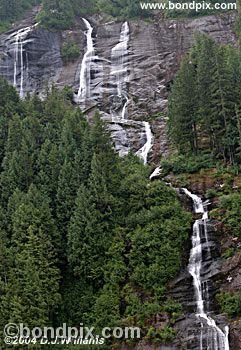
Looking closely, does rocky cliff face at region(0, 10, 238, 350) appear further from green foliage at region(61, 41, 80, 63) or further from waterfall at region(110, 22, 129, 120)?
green foliage at region(61, 41, 80, 63)

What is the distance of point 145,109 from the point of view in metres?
53.7

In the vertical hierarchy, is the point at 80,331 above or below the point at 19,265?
below

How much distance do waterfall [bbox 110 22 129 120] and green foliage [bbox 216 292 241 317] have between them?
28553 millimetres

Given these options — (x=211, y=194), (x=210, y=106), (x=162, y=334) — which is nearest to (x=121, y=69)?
(x=210, y=106)

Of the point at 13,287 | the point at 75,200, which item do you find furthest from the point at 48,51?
the point at 13,287

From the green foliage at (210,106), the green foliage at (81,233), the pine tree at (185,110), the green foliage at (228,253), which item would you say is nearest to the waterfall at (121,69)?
the pine tree at (185,110)

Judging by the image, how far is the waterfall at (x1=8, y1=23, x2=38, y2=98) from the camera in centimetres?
6165

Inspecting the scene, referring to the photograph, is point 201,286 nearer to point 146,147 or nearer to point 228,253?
point 228,253

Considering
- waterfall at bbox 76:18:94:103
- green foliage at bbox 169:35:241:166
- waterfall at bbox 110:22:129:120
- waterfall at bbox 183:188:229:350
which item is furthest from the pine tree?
waterfall at bbox 76:18:94:103

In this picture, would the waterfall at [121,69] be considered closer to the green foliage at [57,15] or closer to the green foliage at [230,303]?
the green foliage at [57,15]

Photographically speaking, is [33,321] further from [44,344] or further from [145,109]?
[145,109]

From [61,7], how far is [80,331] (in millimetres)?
55956

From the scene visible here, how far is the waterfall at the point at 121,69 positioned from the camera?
181 ft

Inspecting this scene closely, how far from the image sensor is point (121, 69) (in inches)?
2365
